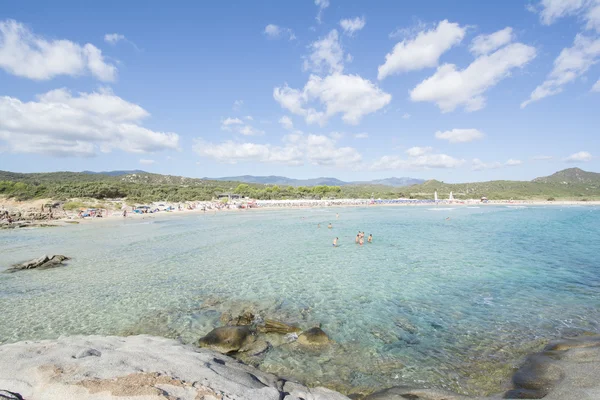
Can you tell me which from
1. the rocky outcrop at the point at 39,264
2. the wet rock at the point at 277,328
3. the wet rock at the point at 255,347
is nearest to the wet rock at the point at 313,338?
the wet rock at the point at 277,328

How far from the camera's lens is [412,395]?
4.75m

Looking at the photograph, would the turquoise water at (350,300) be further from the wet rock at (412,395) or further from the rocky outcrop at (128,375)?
the rocky outcrop at (128,375)

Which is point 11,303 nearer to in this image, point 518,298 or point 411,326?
point 411,326

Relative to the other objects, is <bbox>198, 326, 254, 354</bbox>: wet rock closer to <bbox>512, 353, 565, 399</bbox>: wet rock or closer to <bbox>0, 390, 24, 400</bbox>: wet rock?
<bbox>0, 390, 24, 400</bbox>: wet rock

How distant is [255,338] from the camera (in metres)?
7.21

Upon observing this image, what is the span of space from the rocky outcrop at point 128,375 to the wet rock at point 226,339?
3.72 feet

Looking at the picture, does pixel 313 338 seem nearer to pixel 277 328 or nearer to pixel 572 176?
pixel 277 328

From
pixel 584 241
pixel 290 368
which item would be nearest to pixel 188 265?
pixel 290 368

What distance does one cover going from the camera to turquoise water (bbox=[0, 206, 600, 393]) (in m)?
6.34

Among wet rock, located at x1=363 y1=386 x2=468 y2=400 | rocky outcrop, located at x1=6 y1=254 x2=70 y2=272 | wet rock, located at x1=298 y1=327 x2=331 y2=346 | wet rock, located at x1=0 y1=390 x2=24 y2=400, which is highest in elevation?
wet rock, located at x1=0 y1=390 x2=24 y2=400

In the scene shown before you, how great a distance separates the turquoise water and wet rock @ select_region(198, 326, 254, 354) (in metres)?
0.70

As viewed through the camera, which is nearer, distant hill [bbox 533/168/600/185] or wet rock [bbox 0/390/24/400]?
wet rock [bbox 0/390/24/400]

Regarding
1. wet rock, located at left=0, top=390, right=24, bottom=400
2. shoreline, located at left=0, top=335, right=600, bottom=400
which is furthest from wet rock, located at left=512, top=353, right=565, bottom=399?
wet rock, located at left=0, top=390, right=24, bottom=400

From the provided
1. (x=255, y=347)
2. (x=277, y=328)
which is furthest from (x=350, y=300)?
(x=255, y=347)
